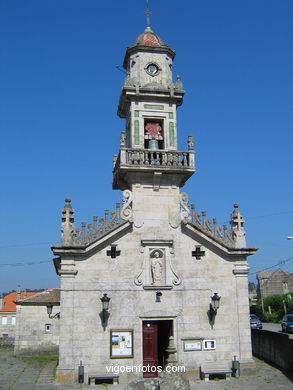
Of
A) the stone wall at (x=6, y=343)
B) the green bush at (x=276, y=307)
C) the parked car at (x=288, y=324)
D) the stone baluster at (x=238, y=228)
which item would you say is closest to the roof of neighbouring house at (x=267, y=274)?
the green bush at (x=276, y=307)

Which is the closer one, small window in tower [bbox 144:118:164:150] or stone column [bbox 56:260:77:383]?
stone column [bbox 56:260:77:383]

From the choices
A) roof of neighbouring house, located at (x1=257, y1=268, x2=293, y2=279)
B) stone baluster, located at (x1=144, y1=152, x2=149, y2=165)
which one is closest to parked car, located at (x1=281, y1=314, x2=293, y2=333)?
stone baluster, located at (x1=144, y1=152, x2=149, y2=165)

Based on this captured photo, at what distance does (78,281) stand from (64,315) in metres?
1.67

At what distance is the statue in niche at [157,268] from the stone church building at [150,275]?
5 centimetres

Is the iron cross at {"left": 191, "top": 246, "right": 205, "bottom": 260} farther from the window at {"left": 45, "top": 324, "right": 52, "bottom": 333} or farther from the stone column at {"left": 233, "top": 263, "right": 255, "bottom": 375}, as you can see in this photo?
the window at {"left": 45, "top": 324, "right": 52, "bottom": 333}

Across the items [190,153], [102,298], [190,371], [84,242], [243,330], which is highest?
[190,153]

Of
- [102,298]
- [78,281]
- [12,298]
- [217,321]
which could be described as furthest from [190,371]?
[12,298]

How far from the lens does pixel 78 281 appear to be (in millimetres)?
21359

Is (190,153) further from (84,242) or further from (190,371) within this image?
(190,371)

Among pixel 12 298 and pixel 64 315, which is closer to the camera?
pixel 64 315

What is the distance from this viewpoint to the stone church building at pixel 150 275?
2102 cm

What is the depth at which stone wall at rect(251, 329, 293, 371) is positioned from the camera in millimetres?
21712

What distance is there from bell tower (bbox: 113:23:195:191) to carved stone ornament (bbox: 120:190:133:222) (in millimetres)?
523

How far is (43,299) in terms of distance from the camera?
3344cm
